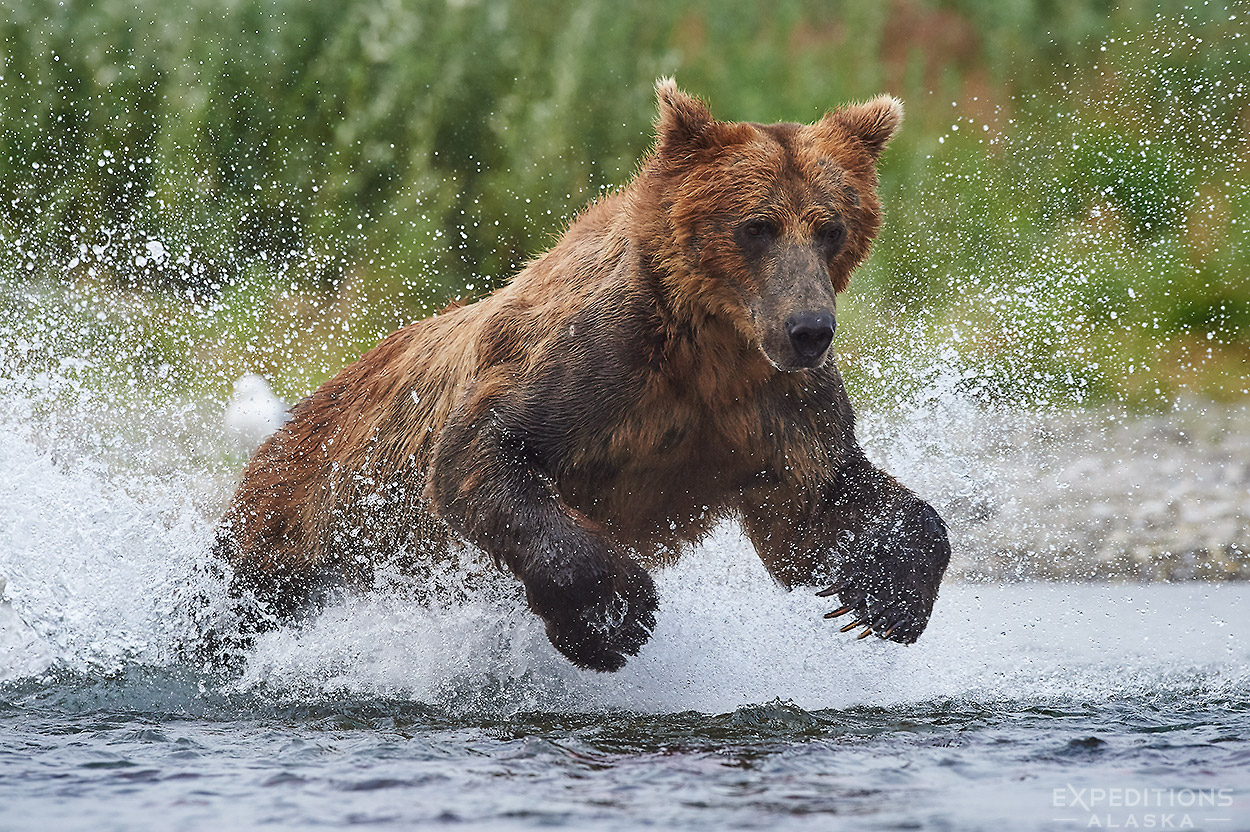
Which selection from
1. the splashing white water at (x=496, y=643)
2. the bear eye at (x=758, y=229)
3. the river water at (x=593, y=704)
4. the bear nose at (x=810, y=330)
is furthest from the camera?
the splashing white water at (x=496, y=643)

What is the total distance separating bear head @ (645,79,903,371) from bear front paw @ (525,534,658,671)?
775mm

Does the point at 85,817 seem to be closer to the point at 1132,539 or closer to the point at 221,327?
the point at 1132,539

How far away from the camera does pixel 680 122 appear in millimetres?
4555

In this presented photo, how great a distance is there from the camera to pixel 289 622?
572cm

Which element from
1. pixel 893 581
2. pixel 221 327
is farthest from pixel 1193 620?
pixel 221 327

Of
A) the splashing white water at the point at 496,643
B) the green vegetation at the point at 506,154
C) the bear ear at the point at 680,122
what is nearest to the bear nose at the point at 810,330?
the bear ear at the point at 680,122

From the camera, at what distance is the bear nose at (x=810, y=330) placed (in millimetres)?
4160

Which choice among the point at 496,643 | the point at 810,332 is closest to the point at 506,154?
the point at 496,643

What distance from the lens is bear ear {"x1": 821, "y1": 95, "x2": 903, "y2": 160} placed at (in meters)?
4.75

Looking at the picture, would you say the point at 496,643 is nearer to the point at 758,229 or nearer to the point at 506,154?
the point at 758,229

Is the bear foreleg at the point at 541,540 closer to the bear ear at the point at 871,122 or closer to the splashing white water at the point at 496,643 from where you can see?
the splashing white water at the point at 496,643

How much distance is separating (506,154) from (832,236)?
821 centimetres

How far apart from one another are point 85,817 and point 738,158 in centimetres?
251

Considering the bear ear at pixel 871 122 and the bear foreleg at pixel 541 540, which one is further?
the bear ear at pixel 871 122
